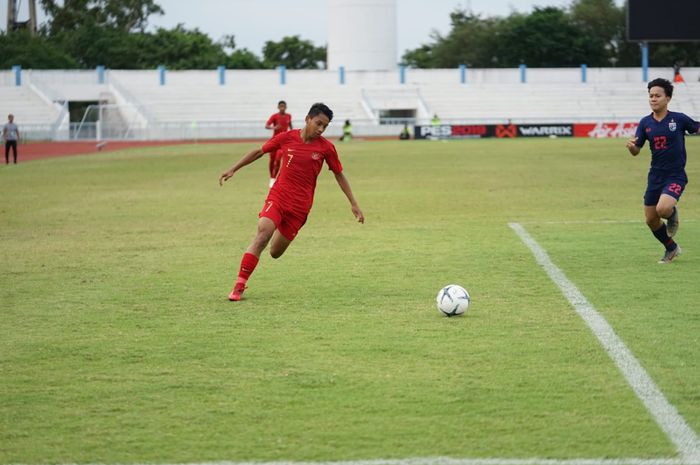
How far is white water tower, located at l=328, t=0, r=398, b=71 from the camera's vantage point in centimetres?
8669

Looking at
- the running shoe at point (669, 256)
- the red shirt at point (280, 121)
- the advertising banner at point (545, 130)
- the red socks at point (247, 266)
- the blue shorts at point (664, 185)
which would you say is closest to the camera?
the red socks at point (247, 266)

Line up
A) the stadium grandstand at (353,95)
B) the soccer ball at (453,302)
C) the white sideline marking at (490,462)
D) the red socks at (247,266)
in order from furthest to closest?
the stadium grandstand at (353,95), the red socks at (247,266), the soccer ball at (453,302), the white sideline marking at (490,462)

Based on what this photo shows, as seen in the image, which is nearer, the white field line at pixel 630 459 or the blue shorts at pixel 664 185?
the white field line at pixel 630 459

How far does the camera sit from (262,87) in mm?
80125

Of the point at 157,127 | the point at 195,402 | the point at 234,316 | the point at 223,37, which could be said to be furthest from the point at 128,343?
the point at 223,37

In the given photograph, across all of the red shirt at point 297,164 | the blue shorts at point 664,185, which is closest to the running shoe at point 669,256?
the blue shorts at point 664,185

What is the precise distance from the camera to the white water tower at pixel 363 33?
86688 millimetres

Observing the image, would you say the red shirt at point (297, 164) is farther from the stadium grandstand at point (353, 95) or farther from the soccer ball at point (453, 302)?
the stadium grandstand at point (353, 95)

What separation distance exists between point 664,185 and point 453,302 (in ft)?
14.1

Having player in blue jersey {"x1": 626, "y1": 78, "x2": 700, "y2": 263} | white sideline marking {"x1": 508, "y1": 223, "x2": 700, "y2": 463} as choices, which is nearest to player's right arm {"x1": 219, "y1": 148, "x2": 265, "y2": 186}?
white sideline marking {"x1": 508, "y1": 223, "x2": 700, "y2": 463}

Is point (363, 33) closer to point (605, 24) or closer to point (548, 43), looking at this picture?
point (548, 43)

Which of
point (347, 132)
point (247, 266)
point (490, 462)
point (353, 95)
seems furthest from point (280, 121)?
point (353, 95)

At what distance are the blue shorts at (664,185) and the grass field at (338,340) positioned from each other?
756 millimetres

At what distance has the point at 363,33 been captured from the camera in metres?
86.8
